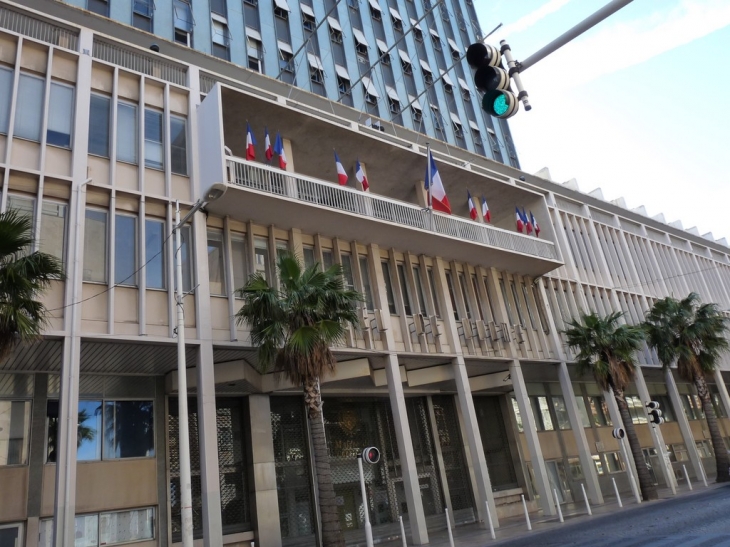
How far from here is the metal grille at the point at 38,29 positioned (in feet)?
58.0

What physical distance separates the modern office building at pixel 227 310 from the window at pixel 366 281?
0.10 m

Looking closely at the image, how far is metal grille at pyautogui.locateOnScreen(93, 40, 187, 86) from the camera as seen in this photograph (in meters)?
19.3

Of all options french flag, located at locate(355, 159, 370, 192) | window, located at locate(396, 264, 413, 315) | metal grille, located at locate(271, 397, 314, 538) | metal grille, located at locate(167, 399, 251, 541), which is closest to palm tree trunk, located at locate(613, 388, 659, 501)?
window, located at locate(396, 264, 413, 315)

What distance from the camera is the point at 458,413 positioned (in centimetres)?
2983

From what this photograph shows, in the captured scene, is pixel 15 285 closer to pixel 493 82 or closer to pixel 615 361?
pixel 493 82

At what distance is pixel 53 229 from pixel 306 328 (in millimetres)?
7837

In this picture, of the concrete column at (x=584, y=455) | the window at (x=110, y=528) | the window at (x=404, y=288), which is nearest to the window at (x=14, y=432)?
the window at (x=110, y=528)

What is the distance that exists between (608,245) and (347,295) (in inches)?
1097

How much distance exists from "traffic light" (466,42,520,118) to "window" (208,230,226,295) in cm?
1381

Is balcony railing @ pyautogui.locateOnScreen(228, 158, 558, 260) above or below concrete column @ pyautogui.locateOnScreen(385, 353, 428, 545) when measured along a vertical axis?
above

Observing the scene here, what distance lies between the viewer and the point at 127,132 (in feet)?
62.0

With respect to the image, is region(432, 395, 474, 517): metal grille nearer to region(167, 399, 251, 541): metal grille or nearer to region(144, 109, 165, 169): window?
region(167, 399, 251, 541): metal grille

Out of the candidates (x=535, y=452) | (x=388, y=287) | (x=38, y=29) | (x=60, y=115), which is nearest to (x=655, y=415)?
(x=535, y=452)

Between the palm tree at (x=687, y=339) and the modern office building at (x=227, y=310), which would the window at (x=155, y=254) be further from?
the palm tree at (x=687, y=339)
